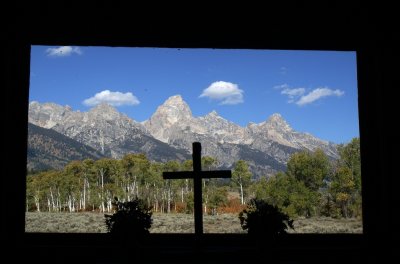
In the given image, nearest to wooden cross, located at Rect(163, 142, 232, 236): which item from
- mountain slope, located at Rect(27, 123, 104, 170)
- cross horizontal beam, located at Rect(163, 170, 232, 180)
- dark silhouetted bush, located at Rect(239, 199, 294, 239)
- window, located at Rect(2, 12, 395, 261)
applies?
cross horizontal beam, located at Rect(163, 170, 232, 180)

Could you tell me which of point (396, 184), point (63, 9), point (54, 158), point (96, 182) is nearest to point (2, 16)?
point (63, 9)

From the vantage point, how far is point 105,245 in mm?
3795

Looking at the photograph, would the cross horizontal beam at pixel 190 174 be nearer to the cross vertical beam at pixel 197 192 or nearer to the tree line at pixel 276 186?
the cross vertical beam at pixel 197 192

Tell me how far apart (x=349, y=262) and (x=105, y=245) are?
2124 mm

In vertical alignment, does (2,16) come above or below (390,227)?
above

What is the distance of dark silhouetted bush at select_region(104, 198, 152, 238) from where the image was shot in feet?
11.0

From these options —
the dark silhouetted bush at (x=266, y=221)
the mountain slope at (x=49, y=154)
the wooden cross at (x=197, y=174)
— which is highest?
the mountain slope at (x=49, y=154)

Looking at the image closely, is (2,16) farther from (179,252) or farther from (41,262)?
(179,252)

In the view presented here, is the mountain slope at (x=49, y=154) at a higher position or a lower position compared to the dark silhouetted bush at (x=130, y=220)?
higher

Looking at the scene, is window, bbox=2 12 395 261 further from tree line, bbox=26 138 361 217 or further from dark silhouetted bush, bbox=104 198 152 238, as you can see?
tree line, bbox=26 138 361 217

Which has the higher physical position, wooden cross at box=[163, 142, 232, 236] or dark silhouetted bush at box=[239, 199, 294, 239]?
wooden cross at box=[163, 142, 232, 236]

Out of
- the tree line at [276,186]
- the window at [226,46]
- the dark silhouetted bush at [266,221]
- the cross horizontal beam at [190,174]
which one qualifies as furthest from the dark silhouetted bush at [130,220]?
the tree line at [276,186]

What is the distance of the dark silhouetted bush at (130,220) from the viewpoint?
3.36 m

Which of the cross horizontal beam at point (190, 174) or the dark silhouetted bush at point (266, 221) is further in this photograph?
the cross horizontal beam at point (190, 174)
